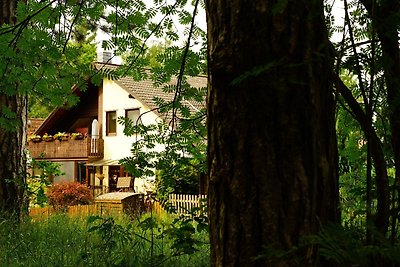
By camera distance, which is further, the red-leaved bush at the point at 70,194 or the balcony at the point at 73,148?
the balcony at the point at 73,148

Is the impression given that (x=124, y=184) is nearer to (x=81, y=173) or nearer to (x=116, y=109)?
(x=116, y=109)

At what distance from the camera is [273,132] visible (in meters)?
2.07

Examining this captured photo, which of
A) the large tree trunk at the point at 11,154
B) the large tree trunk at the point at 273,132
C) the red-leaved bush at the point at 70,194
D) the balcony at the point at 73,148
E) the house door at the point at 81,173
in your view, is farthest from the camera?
the house door at the point at 81,173

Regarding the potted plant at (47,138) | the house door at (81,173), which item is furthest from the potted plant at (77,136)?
the house door at (81,173)

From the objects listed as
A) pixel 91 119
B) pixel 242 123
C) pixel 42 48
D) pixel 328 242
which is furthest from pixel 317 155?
pixel 91 119

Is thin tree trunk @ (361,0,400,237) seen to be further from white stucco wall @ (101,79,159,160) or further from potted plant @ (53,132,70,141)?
potted plant @ (53,132,70,141)

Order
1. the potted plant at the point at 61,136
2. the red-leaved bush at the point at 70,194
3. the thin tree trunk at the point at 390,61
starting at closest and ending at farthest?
the thin tree trunk at the point at 390,61 < the red-leaved bush at the point at 70,194 < the potted plant at the point at 61,136

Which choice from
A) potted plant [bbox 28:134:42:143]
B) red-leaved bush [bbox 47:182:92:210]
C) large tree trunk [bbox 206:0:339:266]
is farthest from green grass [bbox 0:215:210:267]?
potted plant [bbox 28:134:42:143]

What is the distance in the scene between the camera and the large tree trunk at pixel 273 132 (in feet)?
6.70

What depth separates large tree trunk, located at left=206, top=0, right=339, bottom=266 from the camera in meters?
2.04

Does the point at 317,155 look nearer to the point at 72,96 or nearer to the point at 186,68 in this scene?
the point at 186,68

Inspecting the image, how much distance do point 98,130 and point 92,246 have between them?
2745cm

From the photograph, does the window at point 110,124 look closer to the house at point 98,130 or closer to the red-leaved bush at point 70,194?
the house at point 98,130

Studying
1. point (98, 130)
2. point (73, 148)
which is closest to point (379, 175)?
point (98, 130)
